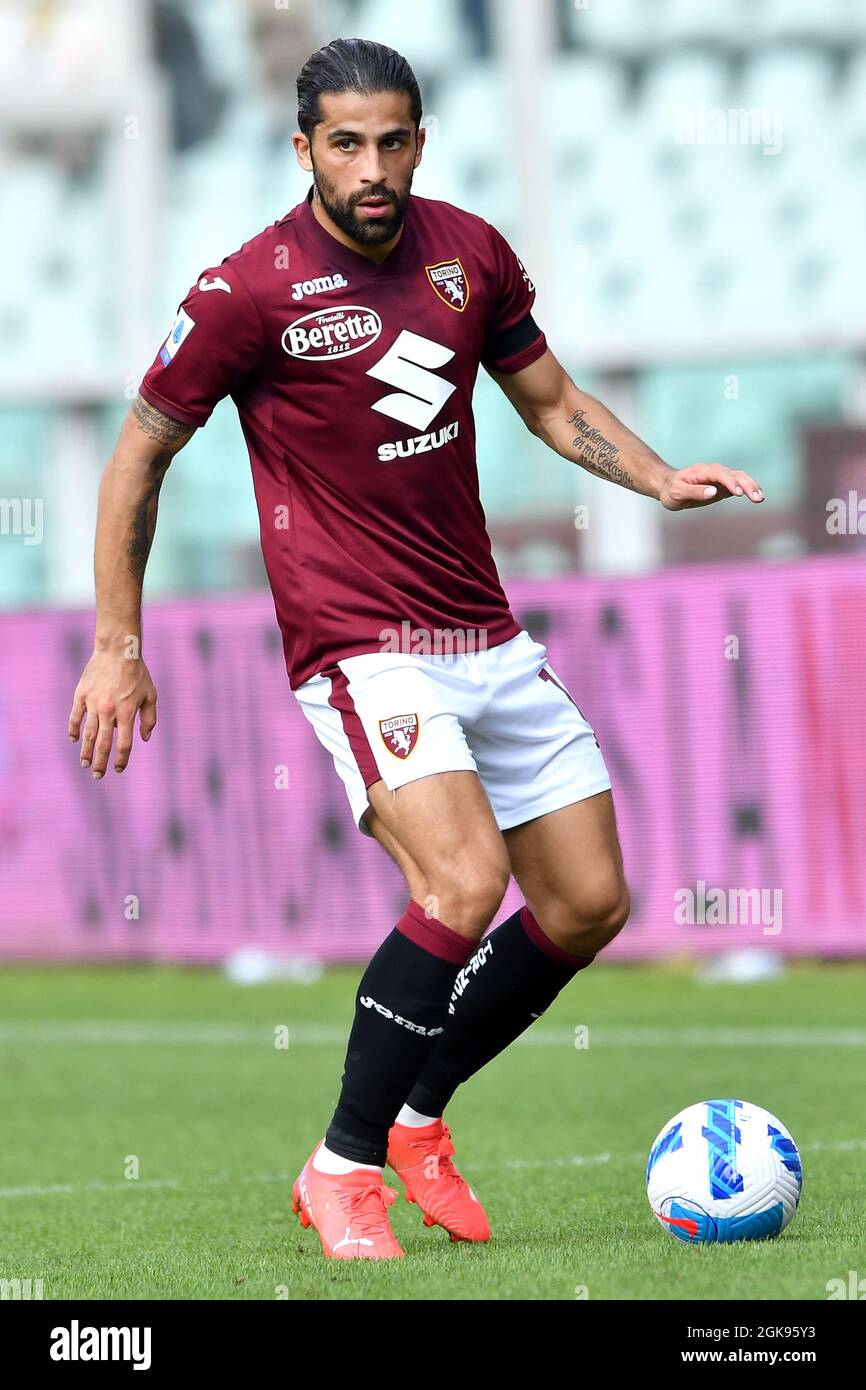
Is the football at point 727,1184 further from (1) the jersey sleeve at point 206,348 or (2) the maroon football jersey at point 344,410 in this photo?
(1) the jersey sleeve at point 206,348

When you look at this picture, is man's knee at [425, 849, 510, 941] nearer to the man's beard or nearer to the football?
the football

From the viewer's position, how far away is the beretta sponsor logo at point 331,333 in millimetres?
5137

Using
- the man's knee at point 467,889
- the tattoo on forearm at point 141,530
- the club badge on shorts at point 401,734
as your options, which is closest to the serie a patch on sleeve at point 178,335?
the tattoo on forearm at point 141,530

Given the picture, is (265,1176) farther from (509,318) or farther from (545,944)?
(509,318)

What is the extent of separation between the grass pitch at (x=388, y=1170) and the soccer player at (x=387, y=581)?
1.14 ft

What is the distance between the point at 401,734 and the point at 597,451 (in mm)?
1067

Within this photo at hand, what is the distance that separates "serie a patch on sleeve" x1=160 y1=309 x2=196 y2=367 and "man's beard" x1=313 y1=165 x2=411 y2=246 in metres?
0.38

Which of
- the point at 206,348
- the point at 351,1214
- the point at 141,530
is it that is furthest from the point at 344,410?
the point at 351,1214

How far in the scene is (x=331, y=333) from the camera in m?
5.15

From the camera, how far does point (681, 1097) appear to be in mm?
8219

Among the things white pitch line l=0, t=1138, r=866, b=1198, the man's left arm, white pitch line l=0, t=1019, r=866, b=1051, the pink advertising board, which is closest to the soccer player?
the man's left arm

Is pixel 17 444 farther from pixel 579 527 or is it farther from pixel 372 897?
pixel 372 897

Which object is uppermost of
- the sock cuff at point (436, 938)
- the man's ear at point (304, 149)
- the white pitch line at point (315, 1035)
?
the man's ear at point (304, 149)

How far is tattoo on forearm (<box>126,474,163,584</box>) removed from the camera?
5.22 m
